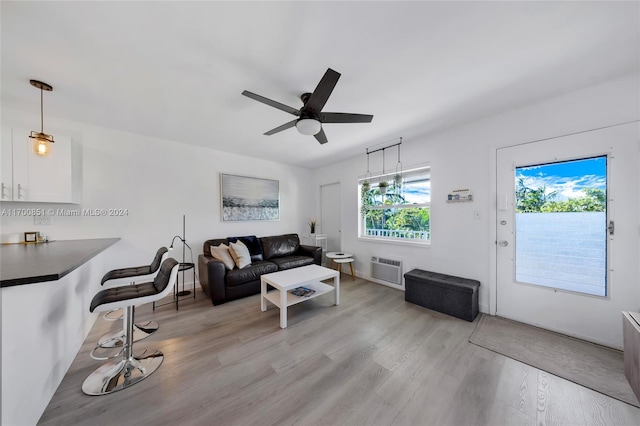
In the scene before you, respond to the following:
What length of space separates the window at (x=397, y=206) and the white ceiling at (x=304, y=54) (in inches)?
49.0

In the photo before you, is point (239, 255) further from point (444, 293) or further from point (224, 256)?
point (444, 293)

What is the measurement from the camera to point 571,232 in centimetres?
221

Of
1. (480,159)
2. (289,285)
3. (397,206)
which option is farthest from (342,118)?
(397,206)

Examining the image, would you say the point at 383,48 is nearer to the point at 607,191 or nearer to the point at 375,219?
the point at 607,191

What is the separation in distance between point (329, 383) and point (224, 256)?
7.67 feet

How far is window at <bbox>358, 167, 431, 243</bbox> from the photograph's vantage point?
352 cm

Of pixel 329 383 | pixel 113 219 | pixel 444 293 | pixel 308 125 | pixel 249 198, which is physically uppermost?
pixel 308 125

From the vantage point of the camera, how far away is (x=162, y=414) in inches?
53.6

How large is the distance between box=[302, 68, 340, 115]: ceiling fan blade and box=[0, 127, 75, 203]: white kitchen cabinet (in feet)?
10.0

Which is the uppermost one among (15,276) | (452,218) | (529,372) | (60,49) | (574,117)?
(60,49)

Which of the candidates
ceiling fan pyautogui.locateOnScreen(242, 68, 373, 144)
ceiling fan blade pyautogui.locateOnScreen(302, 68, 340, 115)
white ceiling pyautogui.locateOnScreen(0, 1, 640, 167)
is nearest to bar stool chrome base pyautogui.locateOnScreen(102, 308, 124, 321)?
white ceiling pyautogui.locateOnScreen(0, 1, 640, 167)

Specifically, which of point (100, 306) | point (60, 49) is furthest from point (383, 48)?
point (100, 306)

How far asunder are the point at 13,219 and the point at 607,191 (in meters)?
6.42

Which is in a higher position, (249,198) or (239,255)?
(249,198)
